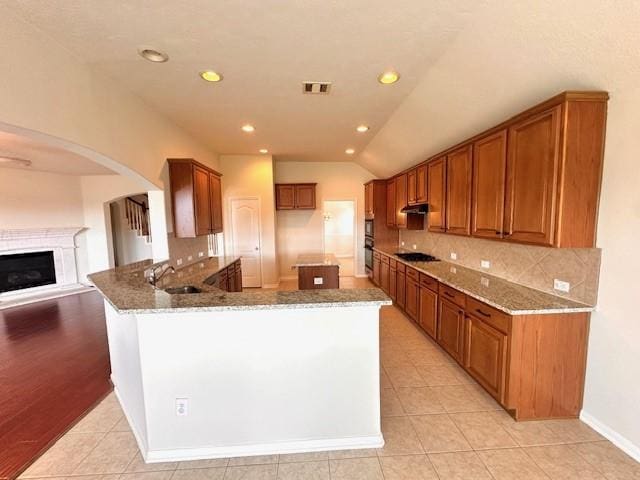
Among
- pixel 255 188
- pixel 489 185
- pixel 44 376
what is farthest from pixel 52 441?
pixel 255 188

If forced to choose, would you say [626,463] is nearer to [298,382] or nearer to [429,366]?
[429,366]

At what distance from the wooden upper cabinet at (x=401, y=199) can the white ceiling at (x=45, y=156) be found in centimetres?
507

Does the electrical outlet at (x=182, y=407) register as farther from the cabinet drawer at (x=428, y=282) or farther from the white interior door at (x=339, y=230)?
the white interior door at (x=339, y=230)

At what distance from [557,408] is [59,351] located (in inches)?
206

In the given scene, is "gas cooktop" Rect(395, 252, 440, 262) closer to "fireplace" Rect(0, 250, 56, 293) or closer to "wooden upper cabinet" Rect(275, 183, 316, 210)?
"wooden upper cabinet" Rect(275, 183, 316, 210)

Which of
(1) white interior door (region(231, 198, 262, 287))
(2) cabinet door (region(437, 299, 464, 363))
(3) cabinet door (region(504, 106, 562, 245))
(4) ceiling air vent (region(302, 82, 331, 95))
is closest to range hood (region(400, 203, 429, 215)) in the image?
(2) cabinet door (region(437, 299, 464, 363))

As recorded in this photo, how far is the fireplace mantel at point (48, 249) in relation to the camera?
542 cm

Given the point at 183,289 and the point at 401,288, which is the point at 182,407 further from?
the point at 401,288

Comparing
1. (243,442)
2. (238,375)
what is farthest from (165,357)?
(243,442)

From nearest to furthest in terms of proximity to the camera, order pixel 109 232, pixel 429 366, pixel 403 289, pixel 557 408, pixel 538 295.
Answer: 1. pixel 557 408
2. pixel 538 295
3. pixel 429 366
4. pixel 403 289
5. pixel 109 232

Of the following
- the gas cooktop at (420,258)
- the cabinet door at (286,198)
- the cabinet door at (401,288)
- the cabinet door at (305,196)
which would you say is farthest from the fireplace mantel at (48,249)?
the gas cooktop at (420,258)

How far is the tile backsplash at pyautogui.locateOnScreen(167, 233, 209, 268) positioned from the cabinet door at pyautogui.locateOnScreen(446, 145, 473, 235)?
3.76m

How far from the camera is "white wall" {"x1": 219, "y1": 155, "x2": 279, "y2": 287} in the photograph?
603 cm

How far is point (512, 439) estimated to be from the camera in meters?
1.95
